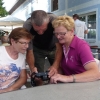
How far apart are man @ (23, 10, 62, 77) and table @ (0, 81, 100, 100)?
12.8 inches

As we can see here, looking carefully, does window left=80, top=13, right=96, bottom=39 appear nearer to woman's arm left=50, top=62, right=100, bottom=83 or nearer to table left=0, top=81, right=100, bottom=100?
woman's arm left=50, top=62, right=100, bottom=83

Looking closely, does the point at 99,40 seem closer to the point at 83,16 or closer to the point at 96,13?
the point at 96,13

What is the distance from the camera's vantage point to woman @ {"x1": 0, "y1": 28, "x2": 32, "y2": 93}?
6.44 ft

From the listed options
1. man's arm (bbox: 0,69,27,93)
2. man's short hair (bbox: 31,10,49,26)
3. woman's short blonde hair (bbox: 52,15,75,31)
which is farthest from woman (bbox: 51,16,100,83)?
man's arm (bbox: 0,69,27,93)

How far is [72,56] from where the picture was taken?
6.49 ft

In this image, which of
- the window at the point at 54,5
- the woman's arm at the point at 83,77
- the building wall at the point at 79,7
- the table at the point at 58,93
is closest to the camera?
the table at the point at 58,93

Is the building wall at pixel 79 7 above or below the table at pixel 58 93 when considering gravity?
above

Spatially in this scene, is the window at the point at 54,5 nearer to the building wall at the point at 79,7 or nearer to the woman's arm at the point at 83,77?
the building wall at the point at 79,7

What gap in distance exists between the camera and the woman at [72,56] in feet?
5.74

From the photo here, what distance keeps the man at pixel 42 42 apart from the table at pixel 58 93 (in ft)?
1.07

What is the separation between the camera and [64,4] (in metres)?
12.7

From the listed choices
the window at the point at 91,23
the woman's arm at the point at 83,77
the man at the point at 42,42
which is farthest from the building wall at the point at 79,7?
the woman's arm at the point at 83,77

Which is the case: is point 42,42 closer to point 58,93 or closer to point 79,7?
point 58,93

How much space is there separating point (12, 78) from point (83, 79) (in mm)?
668
